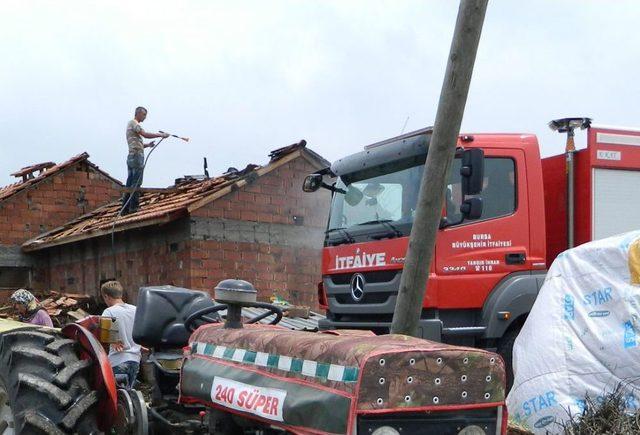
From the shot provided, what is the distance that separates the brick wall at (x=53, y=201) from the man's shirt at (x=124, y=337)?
38.1ft

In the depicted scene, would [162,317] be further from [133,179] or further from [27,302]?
[133,179]

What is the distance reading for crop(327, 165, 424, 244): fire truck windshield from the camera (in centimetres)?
813

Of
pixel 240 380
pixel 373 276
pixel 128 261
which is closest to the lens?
pixel 240 380

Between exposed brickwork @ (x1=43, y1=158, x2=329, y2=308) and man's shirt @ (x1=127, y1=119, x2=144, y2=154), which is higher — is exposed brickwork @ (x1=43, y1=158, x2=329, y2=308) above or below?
below

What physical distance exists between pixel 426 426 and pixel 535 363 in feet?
10.6

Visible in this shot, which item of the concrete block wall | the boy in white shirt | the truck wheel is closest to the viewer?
the boy in white shirt

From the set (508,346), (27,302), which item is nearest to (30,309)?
(27,302)

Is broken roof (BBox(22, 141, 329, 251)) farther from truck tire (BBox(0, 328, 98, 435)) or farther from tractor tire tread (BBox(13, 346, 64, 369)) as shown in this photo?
tractor tire tread (BBox(13, 346, 64, 369))

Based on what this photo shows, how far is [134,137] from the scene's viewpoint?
1571 cm

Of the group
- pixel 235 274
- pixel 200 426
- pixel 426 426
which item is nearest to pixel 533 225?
pixel 200 426

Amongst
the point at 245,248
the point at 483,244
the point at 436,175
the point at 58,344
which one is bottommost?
the point at 58,344

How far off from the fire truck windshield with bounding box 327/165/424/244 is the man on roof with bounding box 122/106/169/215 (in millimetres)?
7281

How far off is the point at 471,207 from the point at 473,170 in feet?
1.14

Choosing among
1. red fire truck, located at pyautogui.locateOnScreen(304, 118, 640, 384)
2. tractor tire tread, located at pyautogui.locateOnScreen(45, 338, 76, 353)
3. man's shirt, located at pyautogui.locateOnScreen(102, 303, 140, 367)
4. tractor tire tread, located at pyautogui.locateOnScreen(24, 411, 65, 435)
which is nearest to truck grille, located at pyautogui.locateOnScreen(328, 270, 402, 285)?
red fire truck, located at pyautogui.locateOnScreen(304, 118, 640, 384)
